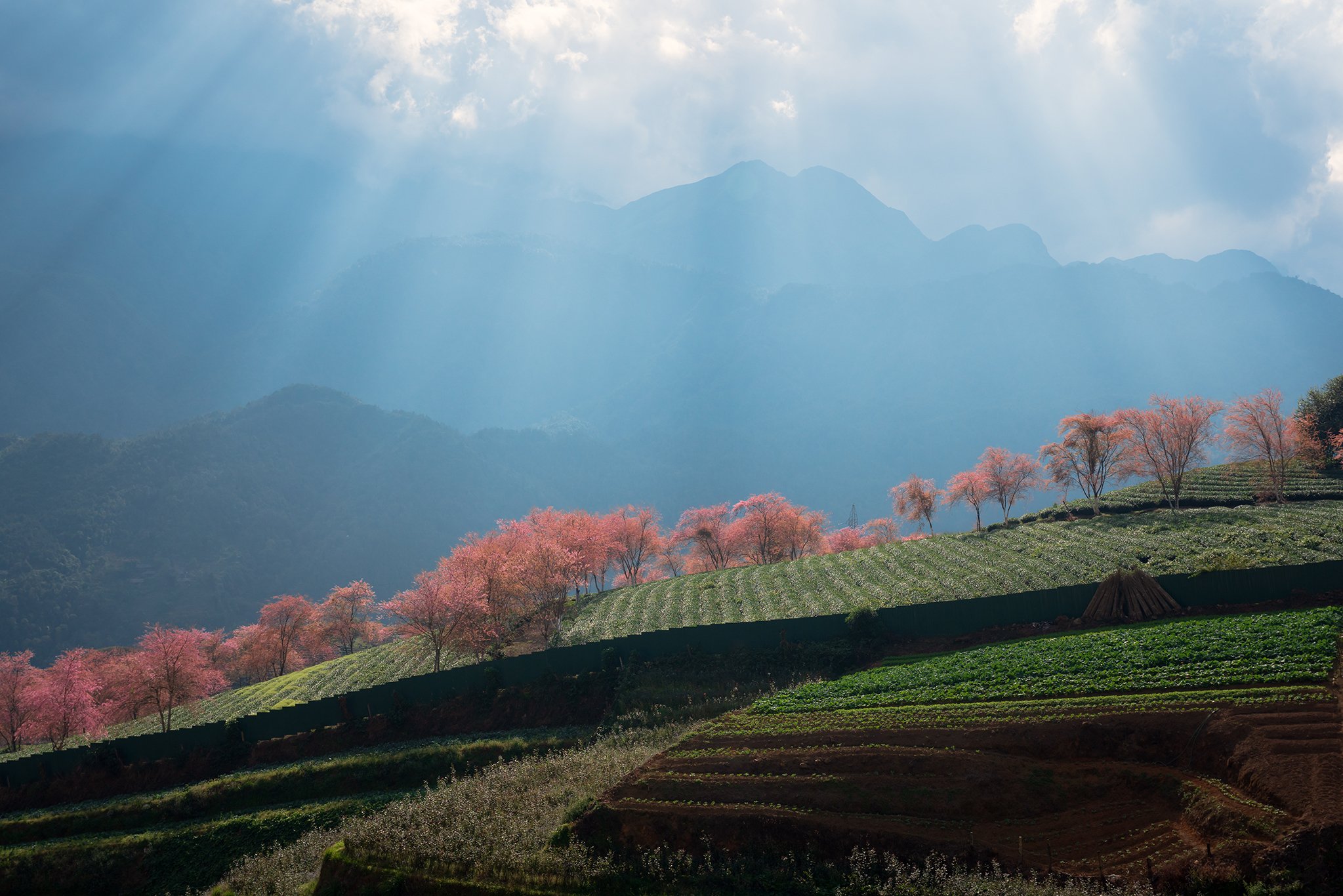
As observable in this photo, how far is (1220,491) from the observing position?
56375 mm

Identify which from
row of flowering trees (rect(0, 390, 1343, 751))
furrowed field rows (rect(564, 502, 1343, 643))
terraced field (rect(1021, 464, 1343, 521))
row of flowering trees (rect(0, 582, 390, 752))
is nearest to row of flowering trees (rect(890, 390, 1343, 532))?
row of flowering trees (rect(0, 390, 1343, 751))

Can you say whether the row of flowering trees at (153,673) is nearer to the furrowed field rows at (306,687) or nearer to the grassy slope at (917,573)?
the furrowed field rows at (306,687)

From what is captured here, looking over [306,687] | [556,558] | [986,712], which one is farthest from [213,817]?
[986,712]

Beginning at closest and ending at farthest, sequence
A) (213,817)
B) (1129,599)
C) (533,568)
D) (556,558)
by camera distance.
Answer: (1129,599) → (213,817) → (533,568) → (556,558)

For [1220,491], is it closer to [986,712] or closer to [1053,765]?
[986,712]

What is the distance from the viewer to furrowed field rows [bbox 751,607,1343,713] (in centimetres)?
2416

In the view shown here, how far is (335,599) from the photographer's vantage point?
78688mm

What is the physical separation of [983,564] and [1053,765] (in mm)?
29131

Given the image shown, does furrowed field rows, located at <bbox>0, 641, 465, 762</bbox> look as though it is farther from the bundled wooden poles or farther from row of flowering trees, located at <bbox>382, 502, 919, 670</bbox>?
the bundled wooden poles

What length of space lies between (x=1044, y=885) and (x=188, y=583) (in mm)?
215412

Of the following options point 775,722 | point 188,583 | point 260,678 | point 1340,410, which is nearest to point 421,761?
point 775,722

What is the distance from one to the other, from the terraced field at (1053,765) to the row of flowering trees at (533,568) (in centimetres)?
2748

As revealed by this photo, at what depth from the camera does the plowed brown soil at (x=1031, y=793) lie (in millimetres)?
17641

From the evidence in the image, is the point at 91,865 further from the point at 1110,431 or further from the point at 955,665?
the point at 1110,431
